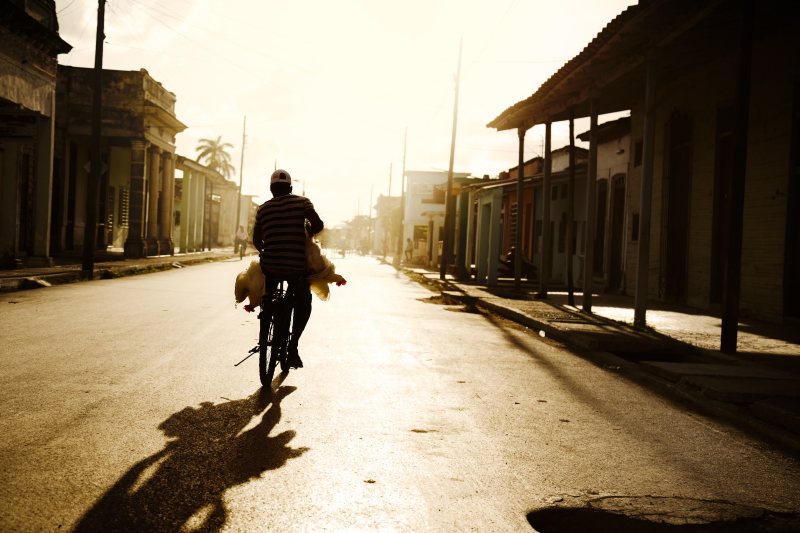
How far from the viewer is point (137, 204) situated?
31.8m

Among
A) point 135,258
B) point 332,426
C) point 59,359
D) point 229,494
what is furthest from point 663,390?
point 135,258

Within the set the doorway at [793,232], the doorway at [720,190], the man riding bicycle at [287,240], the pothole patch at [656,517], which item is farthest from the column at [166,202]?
the pothole patch at [656,517]

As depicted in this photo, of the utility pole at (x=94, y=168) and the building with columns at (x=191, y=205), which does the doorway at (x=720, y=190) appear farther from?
the building with columns at (x=191, y=205)

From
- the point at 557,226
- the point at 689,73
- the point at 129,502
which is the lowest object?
the point at 129,502

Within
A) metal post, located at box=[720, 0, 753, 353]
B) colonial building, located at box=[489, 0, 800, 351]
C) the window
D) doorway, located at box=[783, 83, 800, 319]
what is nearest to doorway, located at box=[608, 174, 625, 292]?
the window

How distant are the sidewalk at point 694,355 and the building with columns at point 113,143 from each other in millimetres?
20404

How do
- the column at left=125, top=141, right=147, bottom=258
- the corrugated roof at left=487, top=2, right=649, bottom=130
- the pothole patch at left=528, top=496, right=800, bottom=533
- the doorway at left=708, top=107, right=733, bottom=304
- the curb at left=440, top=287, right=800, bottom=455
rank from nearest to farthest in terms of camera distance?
the pothole patch at left=528, top=496, right=800, bottom=533 → the curb at left=440, top=287, right=800, bottom=455 → the corrugated roof at left=487, top=2, right=649, bottom=130 → the doorway at left=708, top=107, right=733, bottom=304 → the column at left=125, top=141, right=147, bottom=258

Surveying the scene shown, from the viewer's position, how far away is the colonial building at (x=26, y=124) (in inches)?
719

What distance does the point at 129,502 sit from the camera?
3463mm

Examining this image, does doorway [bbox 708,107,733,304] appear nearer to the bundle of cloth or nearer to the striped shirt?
the bundle of cloth

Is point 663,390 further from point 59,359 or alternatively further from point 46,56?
point 46,56

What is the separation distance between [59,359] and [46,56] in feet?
53.5

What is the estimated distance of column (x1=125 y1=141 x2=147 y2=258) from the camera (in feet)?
104

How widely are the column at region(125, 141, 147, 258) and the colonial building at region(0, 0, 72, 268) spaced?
29.8 feet
